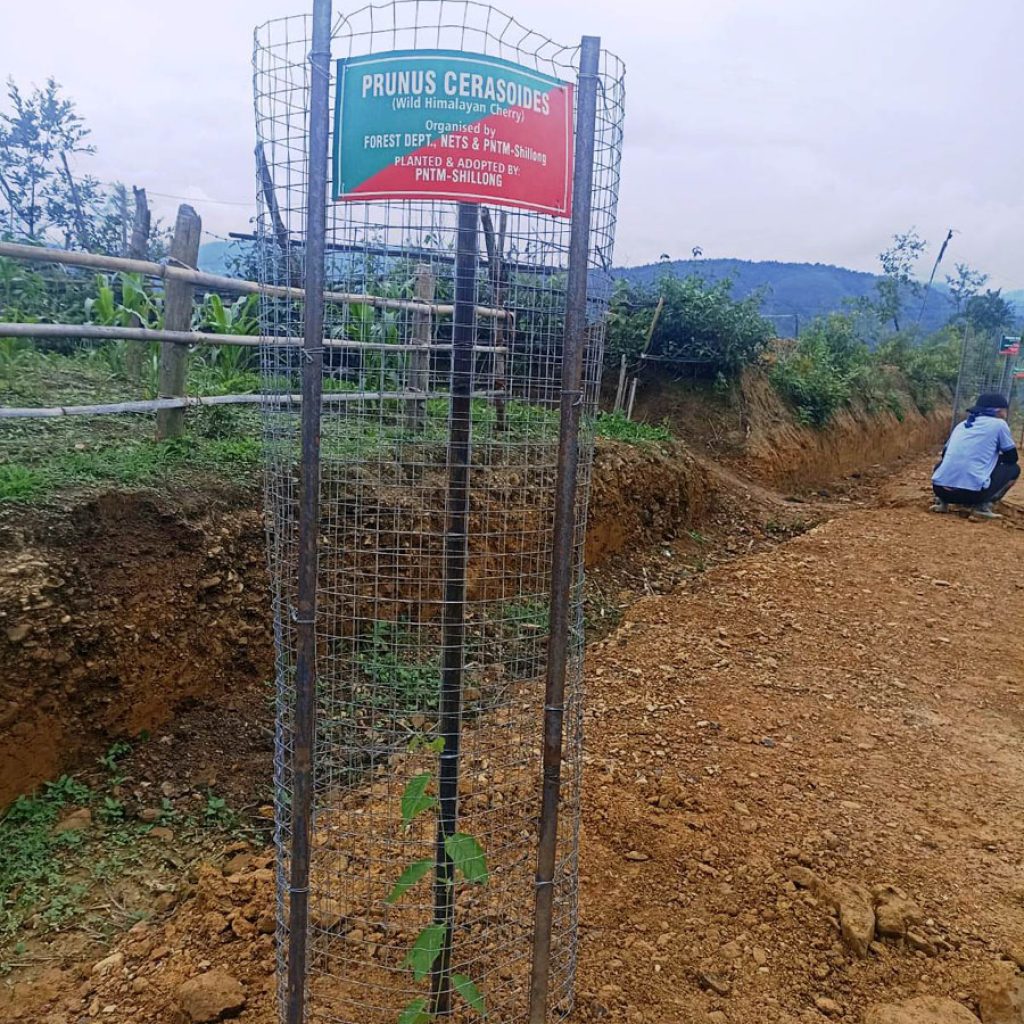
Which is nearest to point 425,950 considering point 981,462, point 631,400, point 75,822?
point 75,822

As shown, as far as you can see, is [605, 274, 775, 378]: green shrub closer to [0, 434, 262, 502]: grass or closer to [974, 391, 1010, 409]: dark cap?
[974, 391, 1010, 409]: dark cap

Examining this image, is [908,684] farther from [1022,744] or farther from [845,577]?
[845,577]

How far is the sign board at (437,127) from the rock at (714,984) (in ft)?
6.83

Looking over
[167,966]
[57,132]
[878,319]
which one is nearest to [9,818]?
[167,966]

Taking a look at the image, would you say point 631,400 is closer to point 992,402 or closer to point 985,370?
point 992,402

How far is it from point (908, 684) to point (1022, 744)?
0.68m

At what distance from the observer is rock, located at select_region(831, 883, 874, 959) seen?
232 cm

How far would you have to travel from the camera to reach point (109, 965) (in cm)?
243

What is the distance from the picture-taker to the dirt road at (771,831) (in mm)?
2242

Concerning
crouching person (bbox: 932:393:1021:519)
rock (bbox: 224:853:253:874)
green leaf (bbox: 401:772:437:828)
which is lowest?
rock (bbox: 224:853:253:874)

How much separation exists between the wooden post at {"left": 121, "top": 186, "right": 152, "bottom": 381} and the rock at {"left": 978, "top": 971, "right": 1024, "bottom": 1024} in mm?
5878

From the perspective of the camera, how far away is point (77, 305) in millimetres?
7195

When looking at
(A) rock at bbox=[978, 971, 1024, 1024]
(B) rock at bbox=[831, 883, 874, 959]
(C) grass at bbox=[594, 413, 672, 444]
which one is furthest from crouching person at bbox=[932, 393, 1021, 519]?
(A) rock at bbox=[978, 971, 1024, 1024]

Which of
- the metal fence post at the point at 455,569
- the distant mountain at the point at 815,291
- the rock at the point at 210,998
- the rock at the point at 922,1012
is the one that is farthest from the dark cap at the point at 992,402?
the distant mountain at the point at 815,291
